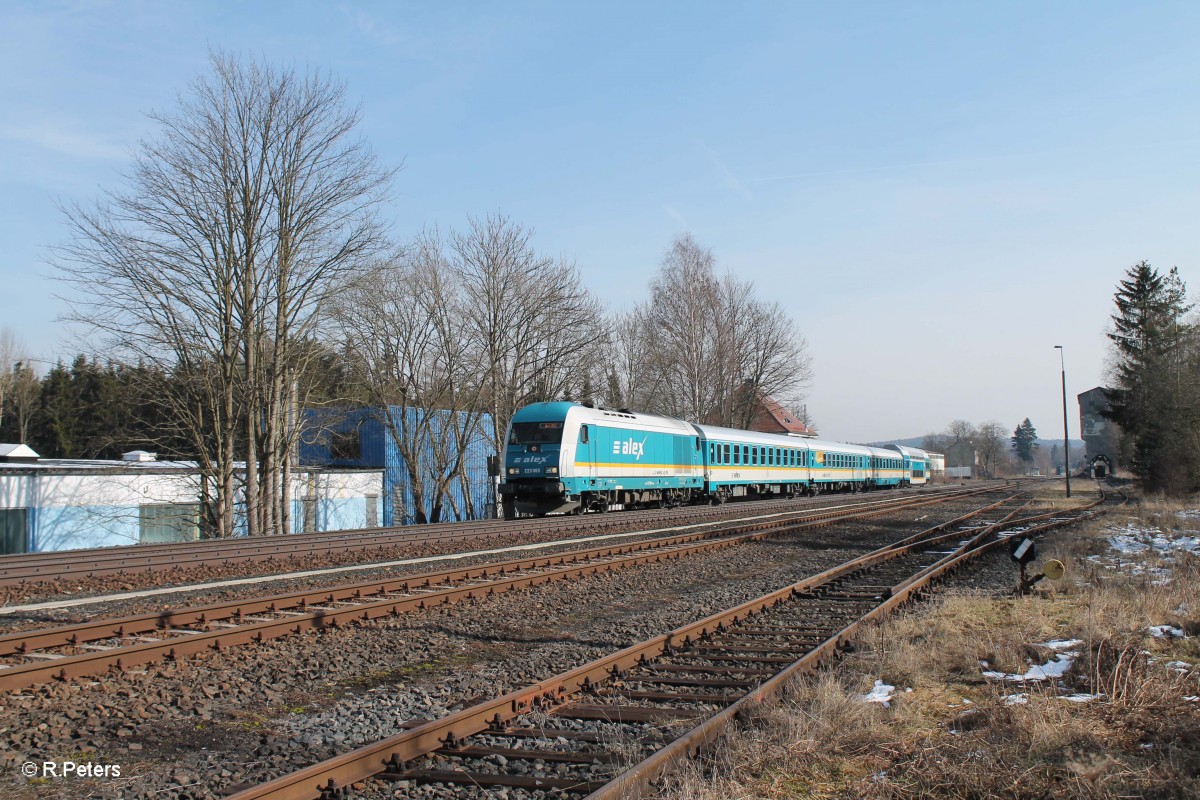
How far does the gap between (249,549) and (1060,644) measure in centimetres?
1281

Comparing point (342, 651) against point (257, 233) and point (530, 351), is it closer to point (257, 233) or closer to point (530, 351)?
point (257, 233)

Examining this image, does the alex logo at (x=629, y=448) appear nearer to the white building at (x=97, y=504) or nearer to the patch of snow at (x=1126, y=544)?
the white building at (x=97, y=504)

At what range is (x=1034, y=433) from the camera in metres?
181

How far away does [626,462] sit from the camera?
25.3 m

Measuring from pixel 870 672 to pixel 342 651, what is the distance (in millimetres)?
4464

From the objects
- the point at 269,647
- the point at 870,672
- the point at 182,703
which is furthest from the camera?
the point at 269,647

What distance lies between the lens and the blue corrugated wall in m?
37.0

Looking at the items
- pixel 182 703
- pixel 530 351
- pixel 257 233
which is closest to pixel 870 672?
pixel 182 703

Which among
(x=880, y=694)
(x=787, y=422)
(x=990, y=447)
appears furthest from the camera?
(x=990, y=447)

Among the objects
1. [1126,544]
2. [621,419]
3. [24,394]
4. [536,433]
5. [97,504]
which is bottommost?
[1126,544]

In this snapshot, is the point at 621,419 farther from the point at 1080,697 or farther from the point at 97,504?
the point at 1080,697

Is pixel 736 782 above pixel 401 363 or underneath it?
underneath

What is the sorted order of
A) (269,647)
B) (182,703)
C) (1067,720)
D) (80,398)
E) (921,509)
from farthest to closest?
(80,398), (921,509), (269,647), (182,703), (1067,720)

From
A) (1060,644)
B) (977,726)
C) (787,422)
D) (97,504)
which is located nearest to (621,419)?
(97,504)
